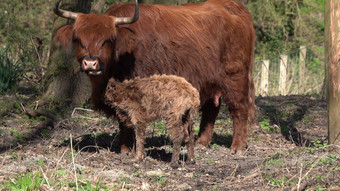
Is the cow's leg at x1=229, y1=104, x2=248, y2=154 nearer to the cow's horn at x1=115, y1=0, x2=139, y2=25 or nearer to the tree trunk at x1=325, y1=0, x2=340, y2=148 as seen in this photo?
the tree trunk at x1=325, y1=0, x2=340, y2=148

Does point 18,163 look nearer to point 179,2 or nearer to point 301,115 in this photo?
point 179,2

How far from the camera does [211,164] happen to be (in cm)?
596

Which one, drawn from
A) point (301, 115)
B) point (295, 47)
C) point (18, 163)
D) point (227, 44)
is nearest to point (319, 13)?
point (295, 47)

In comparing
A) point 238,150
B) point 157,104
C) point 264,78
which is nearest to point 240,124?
point 238,150

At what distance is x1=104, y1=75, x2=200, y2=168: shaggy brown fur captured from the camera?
537 cm

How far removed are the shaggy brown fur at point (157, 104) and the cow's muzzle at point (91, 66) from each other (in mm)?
392

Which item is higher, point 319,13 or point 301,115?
point 319,13

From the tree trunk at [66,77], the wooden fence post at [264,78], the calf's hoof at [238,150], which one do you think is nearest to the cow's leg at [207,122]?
the calf's hoof at [238,150]

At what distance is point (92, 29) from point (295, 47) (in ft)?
45.8

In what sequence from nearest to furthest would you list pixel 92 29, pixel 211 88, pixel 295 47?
pixel 92 29 → pixel 211 88 → pixel 295 47

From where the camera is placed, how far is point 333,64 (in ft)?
17.9

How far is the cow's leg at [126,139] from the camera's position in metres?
6.23

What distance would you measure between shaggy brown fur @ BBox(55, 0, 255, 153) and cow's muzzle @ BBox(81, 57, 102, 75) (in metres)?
0.02

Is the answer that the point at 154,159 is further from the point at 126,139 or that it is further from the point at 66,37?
the point at 66,37
